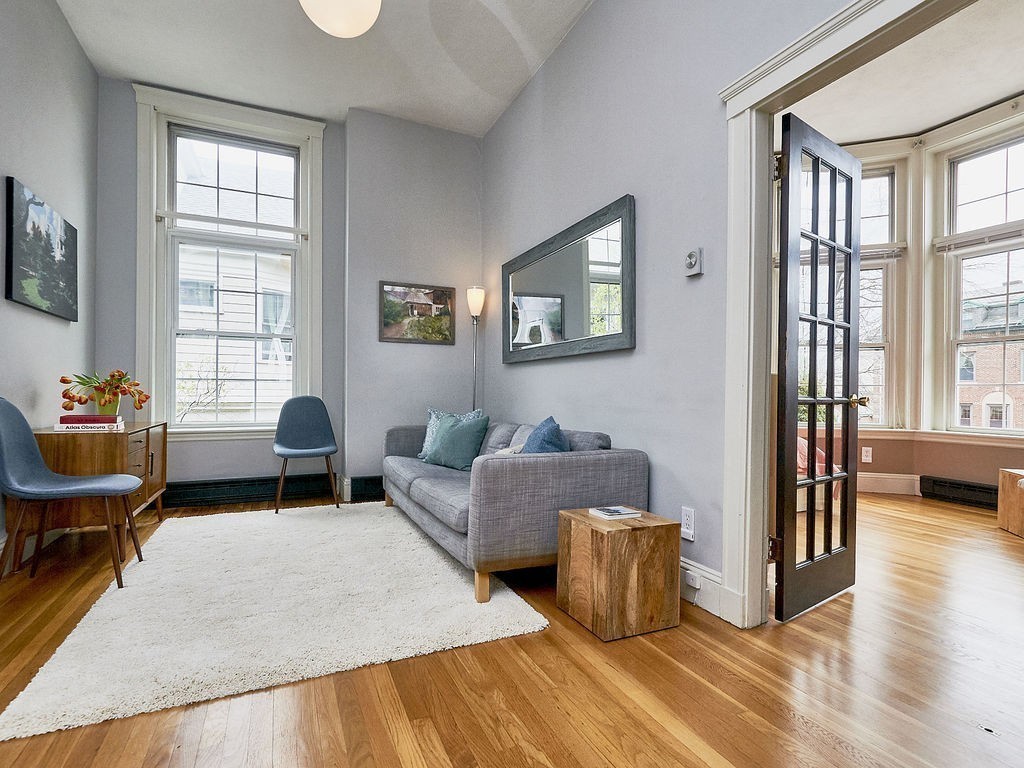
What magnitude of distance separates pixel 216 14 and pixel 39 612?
3.50m

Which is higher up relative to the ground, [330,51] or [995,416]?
[330,51]

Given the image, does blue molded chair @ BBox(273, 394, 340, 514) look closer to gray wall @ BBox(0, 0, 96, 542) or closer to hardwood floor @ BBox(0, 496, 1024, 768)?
gray wall @ BBox(0, 0, 96, 542)

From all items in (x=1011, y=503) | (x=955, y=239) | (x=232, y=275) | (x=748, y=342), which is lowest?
(x=1011, y=503)

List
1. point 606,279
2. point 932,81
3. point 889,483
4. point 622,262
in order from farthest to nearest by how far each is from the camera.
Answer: point 889,483 → point 932,81 → point 606,279 → point 622,262

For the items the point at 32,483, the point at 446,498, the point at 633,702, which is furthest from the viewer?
the point at 446,498

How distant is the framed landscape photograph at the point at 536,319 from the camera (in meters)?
3.59

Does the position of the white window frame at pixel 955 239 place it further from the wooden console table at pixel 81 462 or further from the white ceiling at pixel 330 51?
the wooden console table at pixel 81 462

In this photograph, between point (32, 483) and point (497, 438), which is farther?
point (497, 438)

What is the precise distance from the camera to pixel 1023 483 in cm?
351

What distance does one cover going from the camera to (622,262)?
2857 mm

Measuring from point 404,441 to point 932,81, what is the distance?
495cm

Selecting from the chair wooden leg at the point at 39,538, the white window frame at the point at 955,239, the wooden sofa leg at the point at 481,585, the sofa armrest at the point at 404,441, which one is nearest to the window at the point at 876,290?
the white window frame at the point at 955,239

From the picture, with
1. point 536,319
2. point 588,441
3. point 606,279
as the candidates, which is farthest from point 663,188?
point 536,319

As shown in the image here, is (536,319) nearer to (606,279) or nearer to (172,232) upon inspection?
(606,279)
